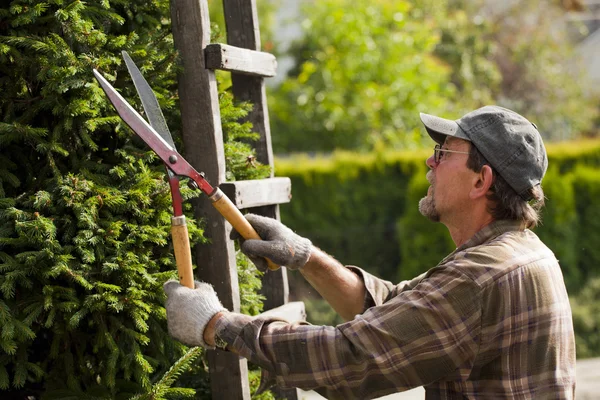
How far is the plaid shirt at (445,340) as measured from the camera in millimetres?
2373

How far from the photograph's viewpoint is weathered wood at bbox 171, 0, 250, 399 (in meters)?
2.97

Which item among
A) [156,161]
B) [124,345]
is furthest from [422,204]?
[124,345]

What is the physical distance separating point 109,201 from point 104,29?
0.64 meters

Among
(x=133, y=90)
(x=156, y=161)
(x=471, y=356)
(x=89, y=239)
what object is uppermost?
(x=133, y=90)

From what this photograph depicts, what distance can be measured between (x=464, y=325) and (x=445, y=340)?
0.24ft

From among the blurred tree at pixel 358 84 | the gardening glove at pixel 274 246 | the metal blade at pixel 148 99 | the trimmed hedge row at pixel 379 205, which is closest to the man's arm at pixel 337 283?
the gardening glove at pixel 274 246

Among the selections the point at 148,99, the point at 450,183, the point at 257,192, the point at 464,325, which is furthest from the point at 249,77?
the point at 464,325

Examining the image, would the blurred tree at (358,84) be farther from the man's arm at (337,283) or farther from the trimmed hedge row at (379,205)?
the man's arm at (337,283)

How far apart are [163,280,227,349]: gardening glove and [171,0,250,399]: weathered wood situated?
527 millimetres

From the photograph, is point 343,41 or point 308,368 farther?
point 343,41

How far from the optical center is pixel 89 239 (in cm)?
259

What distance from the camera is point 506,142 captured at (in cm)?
267

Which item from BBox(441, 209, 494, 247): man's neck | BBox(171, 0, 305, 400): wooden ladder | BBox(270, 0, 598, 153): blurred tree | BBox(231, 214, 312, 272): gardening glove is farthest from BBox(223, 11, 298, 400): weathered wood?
BBox(270, 0, 598, 153): blurred tree

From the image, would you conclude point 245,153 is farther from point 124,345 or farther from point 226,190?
point 124,345
